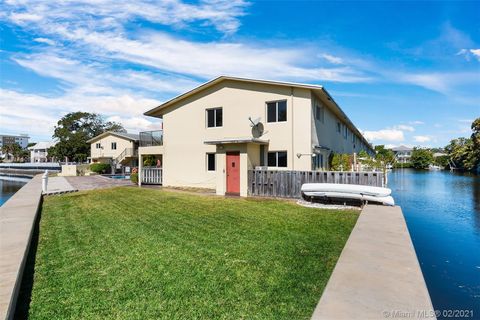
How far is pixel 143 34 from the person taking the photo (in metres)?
13.4

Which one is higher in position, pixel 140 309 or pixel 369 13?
pixel 369 13

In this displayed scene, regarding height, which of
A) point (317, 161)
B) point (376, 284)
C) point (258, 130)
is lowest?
point (376, 284)

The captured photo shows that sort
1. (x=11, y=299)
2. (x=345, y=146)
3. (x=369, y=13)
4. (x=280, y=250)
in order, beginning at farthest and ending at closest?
(x=345, y=146), (x=369, y=13), (x=280, y=250), (x=11, y=299)

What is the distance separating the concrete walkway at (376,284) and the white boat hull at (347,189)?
4222mm

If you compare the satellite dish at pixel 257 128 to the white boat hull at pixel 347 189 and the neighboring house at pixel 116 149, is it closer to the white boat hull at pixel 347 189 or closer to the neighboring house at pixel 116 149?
the white boat hull at pixel 347 189

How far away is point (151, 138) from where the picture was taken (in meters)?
20.3

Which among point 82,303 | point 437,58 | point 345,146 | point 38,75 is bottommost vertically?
point 82,303

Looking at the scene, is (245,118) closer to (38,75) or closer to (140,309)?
(38,75)

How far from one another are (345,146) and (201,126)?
45.7ft

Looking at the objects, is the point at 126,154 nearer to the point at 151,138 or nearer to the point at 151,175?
the point at 151,138

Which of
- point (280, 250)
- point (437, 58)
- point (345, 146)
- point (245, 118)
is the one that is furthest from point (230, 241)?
point (345, 146)

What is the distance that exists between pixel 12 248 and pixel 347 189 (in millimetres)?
9681

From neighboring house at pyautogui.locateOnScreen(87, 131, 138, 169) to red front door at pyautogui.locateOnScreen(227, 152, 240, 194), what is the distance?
27.2 m

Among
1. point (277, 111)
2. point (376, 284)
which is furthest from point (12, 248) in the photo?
point (277, 111)
